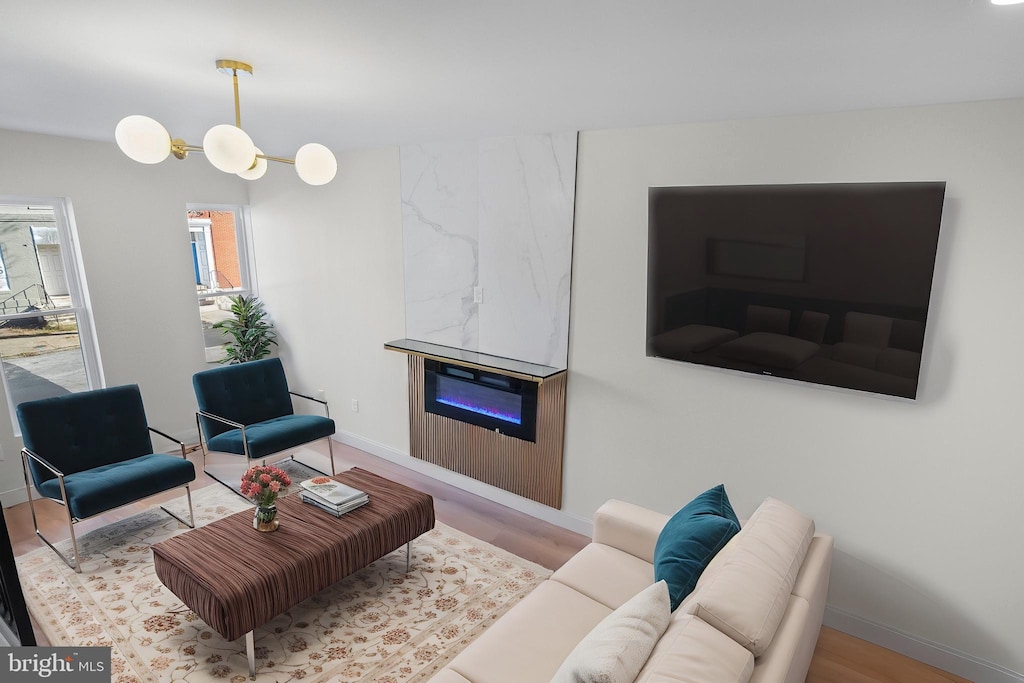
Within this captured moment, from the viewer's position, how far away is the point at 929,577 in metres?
2.59

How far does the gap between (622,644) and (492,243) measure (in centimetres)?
267

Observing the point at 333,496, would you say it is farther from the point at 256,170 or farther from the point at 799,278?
the point at 799,278

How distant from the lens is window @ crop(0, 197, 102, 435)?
3.98 m

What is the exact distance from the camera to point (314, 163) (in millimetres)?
2447

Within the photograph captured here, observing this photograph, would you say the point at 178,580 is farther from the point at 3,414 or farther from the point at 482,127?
the point at 482,127

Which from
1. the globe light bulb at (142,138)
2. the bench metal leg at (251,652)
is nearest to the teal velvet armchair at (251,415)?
the bench metal leg at (251,652)

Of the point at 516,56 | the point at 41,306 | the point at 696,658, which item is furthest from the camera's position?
the point at 41,306

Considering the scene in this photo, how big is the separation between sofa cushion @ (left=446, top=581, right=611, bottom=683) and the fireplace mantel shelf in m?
1.39

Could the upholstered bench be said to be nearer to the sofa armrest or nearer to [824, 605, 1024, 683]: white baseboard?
the sofa armrest

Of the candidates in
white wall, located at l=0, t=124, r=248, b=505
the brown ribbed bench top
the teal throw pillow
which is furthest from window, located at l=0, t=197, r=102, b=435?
the teal throw pillow

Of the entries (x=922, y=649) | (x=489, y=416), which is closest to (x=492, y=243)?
(x=489, y=416)

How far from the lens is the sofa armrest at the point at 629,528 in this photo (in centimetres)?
262

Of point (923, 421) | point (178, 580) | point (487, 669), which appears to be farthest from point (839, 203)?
point (178, 580)

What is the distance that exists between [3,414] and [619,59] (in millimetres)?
4650
